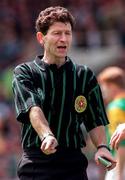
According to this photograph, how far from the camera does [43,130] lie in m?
5.77

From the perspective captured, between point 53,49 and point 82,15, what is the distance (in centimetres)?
1155

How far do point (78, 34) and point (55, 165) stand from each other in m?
11.2

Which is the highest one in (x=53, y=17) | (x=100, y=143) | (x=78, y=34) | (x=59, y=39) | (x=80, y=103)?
(x=78, y=34)

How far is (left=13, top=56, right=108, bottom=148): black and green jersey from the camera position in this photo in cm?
612

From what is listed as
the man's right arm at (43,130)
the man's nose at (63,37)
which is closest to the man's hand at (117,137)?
the man's right arm at (43,130)

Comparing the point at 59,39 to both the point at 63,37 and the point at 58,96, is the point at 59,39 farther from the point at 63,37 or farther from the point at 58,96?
the point at 58,96

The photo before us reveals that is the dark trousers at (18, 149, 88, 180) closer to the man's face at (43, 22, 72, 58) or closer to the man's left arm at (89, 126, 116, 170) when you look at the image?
the man's left arm at (89, 126, 116, 170)

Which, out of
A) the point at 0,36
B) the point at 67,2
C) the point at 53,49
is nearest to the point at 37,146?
the point at 53,49

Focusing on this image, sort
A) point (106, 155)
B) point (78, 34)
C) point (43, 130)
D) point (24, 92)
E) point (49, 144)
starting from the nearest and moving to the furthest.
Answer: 1. point (49, 144)
2. point (43, 130)
3. point (106, 155)
4. point (24, 92)
5. point (78, 34)

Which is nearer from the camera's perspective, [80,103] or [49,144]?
[49,144]

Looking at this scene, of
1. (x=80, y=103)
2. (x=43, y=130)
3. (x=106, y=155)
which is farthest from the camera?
(x=80, y=103)

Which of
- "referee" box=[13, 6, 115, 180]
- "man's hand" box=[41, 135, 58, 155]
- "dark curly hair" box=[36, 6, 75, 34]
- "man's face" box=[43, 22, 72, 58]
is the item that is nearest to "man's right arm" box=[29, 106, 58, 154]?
"man's hand" box=[41, 135, 58, 155]

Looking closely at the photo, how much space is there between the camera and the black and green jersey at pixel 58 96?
20.1ft

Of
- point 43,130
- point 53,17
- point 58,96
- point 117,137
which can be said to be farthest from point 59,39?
point 117,137
